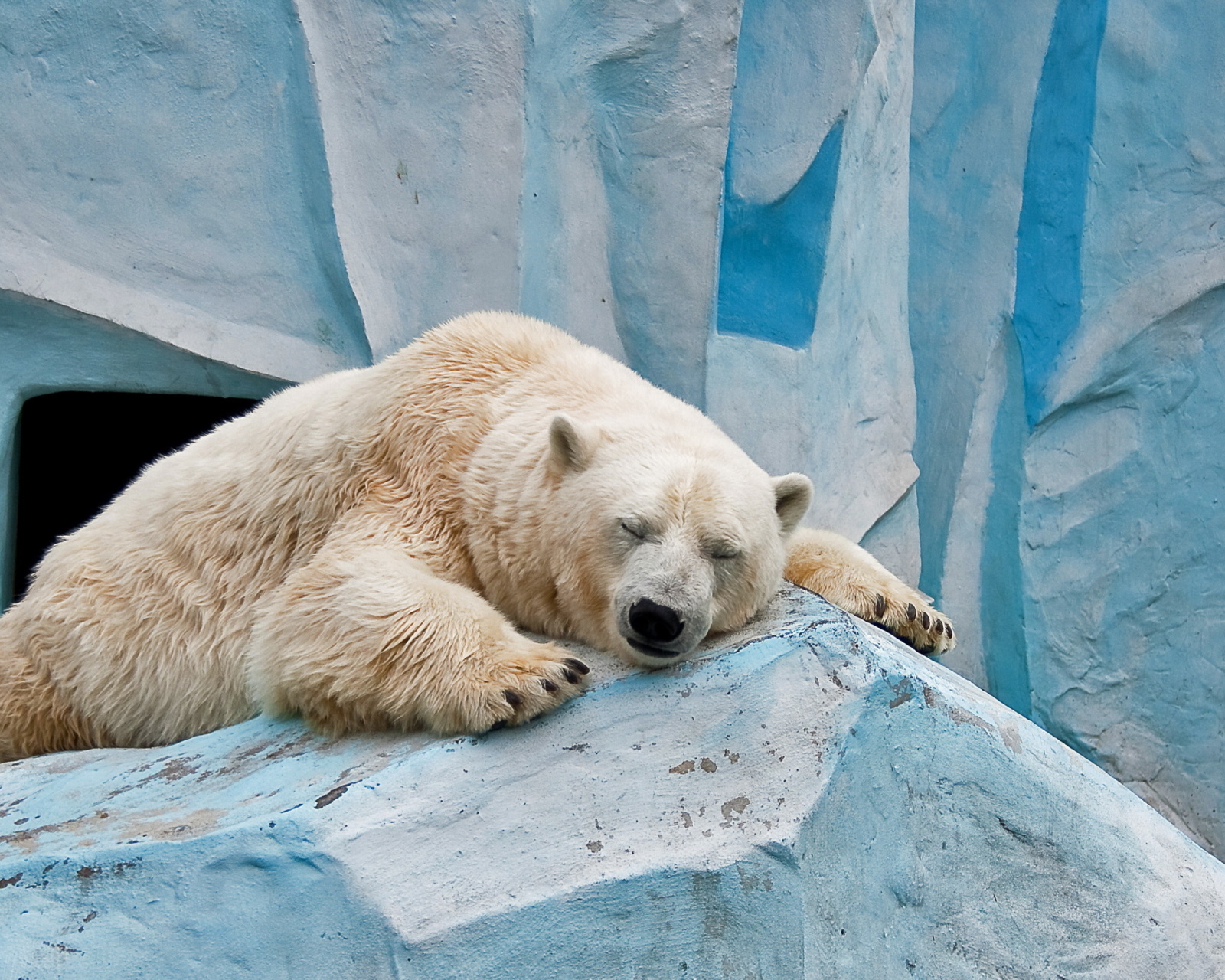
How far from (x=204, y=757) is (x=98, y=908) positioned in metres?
0.58

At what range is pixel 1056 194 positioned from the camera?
5652mm

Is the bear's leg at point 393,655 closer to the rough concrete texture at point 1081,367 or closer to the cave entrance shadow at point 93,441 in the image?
the rough concrete texture at point 1081,367

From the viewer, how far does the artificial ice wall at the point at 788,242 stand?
4809mm

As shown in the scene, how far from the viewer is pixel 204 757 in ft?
8.82

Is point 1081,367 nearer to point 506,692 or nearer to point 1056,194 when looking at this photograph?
point 1056,194

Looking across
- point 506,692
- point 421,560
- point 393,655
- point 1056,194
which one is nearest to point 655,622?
point 506,692

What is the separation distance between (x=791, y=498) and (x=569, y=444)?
1.94 ft

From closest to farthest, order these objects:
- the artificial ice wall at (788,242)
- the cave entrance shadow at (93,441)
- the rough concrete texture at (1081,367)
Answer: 1. the artificial ice wall at (788,242)
2. the rough concrete texture at (1081,367)
3. the cave entrance shadow at (93,441)

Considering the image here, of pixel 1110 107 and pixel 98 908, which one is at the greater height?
pixel 1110 107

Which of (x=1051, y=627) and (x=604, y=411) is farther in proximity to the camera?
(x=1051, y=627)

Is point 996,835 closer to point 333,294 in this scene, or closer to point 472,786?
point 472,786

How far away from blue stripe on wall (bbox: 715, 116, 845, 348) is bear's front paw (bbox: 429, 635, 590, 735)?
3152 mm

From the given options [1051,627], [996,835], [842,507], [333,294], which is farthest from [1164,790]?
[333,294]

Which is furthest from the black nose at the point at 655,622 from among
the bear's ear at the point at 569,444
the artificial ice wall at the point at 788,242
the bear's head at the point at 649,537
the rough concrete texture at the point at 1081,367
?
the rough concrete texture at the point at 1081,367
